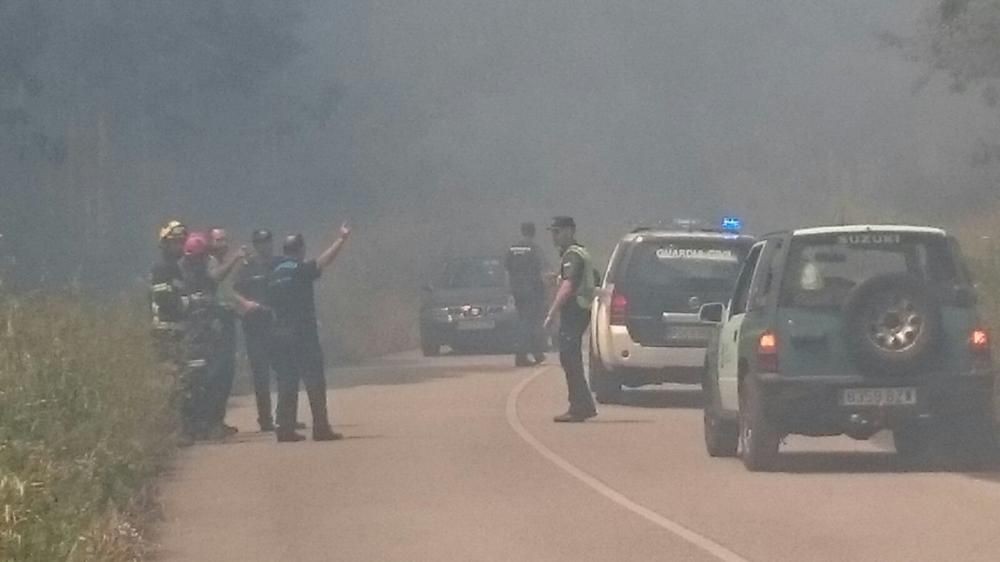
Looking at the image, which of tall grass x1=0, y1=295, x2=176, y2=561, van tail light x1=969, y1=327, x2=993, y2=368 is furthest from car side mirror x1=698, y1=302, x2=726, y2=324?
tall grass x1=0, y1=295, x2=176, y2=561

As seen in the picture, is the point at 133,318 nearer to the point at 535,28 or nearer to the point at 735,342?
the point at 735,342

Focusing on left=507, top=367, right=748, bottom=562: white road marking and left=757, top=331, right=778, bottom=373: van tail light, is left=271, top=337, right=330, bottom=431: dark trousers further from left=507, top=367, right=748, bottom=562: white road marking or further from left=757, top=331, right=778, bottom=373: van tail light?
left=757, top=331, right=778, bottom=373: van tail light

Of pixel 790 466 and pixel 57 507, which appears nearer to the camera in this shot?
pixel 57 507

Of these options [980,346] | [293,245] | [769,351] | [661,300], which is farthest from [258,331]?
[980,346]

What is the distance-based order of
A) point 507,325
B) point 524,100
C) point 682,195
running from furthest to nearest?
point 524,100
point 682,195
point 507,325

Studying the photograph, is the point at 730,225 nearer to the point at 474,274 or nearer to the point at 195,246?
→ the point at 195,246

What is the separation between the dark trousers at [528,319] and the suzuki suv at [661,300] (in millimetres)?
7249

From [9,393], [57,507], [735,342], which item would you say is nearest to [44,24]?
[735,342]

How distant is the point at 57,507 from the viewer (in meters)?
11.1

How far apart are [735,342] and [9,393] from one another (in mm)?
6249

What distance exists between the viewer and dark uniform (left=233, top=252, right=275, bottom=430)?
72.7ft

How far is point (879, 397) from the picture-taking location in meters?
17.3

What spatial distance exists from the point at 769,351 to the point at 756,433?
A: 25.4 inches

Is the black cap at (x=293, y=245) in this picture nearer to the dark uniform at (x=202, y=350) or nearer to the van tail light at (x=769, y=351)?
the dark uniform at (x=202, y=350)
